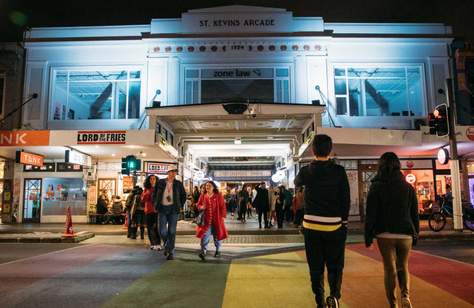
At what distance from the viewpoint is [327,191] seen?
14.3 ft

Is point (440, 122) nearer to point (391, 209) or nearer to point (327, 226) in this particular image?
point (391, 209)

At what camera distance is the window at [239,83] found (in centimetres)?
2144

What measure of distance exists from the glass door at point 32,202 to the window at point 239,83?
870cm

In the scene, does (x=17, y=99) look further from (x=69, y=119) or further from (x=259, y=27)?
(x=259, y=27)

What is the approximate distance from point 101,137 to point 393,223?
47.2 ft

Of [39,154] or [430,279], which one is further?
[39,154]

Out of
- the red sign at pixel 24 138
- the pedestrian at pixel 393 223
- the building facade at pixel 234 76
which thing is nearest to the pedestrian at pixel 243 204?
the building facade at pixel 234 76

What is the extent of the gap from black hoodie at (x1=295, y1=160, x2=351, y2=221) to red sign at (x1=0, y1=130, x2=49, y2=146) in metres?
15.4

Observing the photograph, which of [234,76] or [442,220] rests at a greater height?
[234,76]

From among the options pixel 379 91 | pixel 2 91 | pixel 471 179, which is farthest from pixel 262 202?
pixel 2 91

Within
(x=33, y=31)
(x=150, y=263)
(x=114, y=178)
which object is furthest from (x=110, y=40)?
(x=150, y=263)

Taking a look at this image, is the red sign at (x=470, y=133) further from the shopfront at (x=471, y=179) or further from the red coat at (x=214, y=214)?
the red coat at (x=214, y=214)

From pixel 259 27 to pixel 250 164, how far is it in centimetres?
1898

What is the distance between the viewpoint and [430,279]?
720 centimetres
